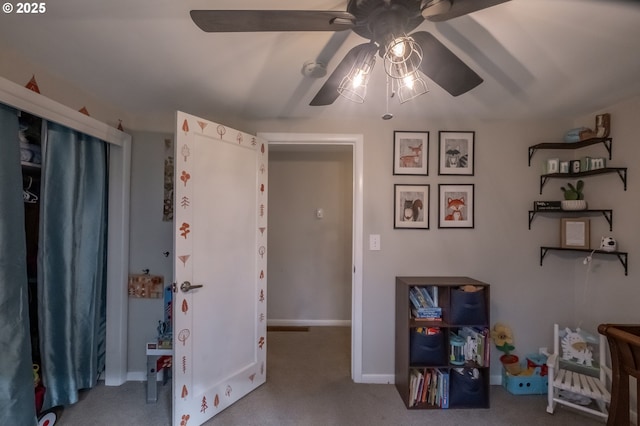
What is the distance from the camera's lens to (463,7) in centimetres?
81

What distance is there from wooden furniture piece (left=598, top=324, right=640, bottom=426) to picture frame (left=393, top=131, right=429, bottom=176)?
1.42 metres

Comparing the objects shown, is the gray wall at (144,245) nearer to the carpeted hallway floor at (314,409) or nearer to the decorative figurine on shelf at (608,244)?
the carpeted hallway floor at (314,409)

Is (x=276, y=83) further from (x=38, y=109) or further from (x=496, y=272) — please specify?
(x=496, y=272)

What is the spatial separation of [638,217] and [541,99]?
1.01 metres

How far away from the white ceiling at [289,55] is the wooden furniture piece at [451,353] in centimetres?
135

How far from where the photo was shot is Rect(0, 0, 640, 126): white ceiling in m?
1.10

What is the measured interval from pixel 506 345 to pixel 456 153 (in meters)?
1.60

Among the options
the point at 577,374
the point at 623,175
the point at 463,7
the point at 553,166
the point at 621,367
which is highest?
the point at 463,7

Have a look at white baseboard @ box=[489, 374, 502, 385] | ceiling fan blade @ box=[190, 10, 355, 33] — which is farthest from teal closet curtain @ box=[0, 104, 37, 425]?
white baseboard @ box=[489, 374, 502, 385]

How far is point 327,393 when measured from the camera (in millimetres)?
2049

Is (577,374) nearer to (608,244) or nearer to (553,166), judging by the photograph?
(608,244)

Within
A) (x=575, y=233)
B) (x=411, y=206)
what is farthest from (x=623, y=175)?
(x=411, y=206)

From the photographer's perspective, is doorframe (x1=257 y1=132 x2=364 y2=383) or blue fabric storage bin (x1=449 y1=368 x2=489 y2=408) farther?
doorframe (x1=257 y1=132 x2=364 y2=383)

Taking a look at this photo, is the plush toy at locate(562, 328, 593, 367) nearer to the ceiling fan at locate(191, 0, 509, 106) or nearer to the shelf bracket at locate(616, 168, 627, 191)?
the shelf bracket at locate(616, 168, 627, 191)
